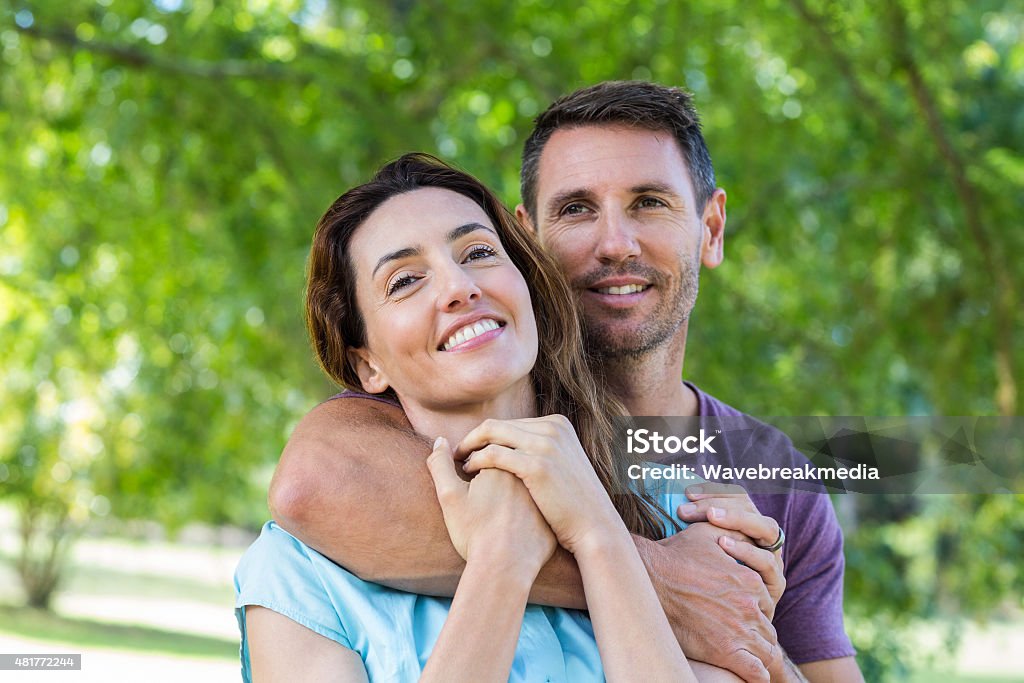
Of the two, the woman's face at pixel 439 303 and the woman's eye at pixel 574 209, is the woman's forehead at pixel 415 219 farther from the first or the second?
the woman's eye at pixel 574 209

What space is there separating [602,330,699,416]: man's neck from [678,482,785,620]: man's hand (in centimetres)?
42

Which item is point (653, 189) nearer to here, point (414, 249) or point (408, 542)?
point (414, 249)

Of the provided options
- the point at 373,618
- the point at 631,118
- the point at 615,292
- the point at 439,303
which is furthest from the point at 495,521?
the point at 631,118

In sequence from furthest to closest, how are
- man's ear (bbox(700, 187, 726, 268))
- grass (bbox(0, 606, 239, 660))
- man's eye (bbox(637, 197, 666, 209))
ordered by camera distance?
grass (bbox(0, 606, 239, 660))
man's ear (bbox(700, 187, 726, 268))
man's eye (bbox(637, 197, 666, 209))

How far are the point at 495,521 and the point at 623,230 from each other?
83cm

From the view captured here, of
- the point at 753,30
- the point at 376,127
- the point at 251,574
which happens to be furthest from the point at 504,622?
the point at 753,30

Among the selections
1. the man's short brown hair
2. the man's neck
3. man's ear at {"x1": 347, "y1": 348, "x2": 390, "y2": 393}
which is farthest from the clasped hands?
the man's short brown hair

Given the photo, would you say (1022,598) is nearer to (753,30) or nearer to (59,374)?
(753,30)

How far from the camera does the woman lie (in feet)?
4.75

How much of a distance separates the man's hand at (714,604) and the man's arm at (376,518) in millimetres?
141

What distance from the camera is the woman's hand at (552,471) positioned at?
1499mm

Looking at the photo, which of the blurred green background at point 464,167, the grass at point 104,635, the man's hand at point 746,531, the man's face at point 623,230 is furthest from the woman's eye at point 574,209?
the grass at point 104,635

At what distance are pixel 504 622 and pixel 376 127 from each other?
11.1ft

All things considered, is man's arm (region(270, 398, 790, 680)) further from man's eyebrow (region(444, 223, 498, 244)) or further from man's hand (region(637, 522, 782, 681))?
man's eyebrow (region(444, 223, 498, 244))
